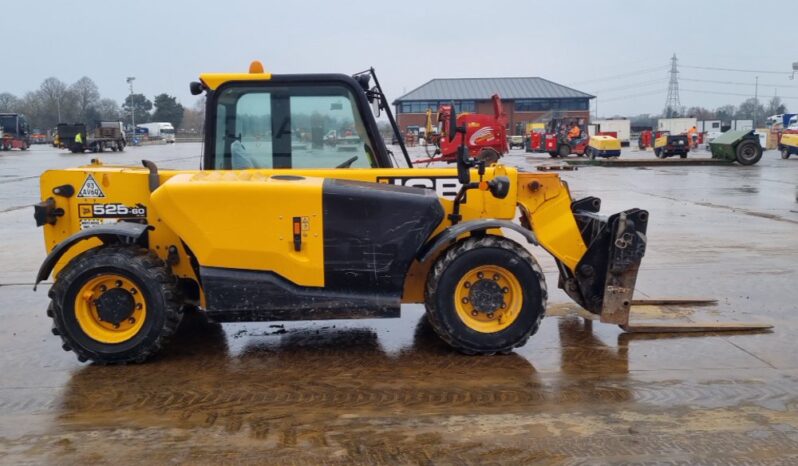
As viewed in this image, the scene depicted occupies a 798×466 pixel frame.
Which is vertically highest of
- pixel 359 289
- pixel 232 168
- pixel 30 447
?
pixel 232 168

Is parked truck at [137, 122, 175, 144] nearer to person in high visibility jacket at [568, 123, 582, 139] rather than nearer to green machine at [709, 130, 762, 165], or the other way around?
person in high visibility jacket at [568, 123, 582, 139]

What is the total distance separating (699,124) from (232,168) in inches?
3227

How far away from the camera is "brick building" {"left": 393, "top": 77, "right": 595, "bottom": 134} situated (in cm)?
8481

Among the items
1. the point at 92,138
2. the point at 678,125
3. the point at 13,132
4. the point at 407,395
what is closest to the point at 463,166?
the point at 407,395

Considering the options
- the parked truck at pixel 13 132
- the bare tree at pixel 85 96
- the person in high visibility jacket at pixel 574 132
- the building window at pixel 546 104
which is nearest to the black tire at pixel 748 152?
the person in high visibility jacket at pixel 574 132

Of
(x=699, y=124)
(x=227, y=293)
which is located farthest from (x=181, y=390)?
(x=699, y=124)

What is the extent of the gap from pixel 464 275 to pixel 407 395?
1034 millimetres

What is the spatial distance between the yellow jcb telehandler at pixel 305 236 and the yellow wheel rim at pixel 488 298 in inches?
0.4

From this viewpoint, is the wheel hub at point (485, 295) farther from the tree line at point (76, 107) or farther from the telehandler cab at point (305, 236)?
the tree line at point (76, 107)

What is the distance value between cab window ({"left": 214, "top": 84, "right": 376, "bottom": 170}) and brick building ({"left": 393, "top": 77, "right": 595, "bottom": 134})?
256ft

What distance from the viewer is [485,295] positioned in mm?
5465

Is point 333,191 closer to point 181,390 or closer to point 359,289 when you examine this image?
point 359,289

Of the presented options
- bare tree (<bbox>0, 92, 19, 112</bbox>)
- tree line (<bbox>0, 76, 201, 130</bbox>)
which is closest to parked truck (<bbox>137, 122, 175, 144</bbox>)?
tree line (<bbox>0, 76, 201, 130</bbox>)

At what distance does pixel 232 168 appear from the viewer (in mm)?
5934
